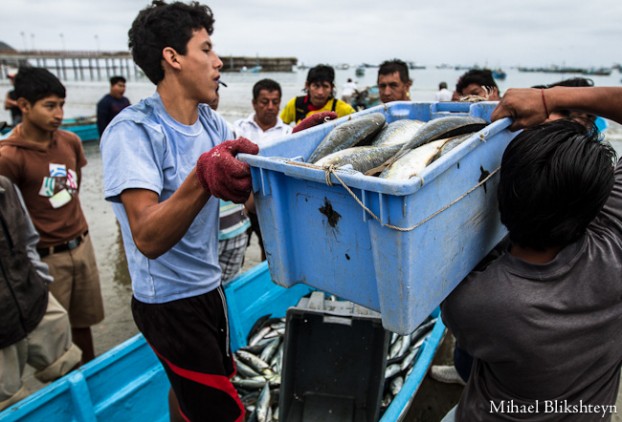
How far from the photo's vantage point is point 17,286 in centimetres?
280

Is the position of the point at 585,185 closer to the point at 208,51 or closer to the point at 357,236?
the point at 357,236

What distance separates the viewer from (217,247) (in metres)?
2.50

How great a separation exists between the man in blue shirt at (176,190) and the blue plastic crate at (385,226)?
51 cm

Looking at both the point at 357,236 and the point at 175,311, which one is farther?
the point at 175,311

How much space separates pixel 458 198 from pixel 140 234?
1299 millimetres

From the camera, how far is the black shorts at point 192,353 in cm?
226

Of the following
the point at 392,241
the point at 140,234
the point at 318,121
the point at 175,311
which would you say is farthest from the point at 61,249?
the point at 392,241

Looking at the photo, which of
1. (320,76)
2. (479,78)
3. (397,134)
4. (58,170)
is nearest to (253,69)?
(320,76)

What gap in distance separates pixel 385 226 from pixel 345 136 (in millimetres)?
865

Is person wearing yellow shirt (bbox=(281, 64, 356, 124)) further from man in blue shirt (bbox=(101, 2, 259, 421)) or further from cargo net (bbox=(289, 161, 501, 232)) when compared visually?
cargo net (bbox=(289, 161, 501, 232))

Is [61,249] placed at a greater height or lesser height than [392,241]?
lesser

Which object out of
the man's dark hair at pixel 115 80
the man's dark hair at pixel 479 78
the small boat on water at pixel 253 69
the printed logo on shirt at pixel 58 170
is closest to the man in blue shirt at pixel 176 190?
the printed logo on shirt at pixel 58 170

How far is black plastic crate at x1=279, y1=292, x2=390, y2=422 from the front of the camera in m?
3.00

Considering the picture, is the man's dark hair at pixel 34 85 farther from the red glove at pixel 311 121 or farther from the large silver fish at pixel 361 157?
the large silver fish at pixel 361 157
